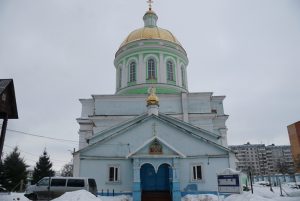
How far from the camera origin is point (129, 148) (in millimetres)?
18609

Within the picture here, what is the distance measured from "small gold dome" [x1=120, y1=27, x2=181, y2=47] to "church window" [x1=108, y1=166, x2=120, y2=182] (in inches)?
548

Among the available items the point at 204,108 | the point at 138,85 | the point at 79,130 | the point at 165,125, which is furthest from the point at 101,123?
the point at 204,108

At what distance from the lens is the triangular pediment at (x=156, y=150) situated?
676 inches

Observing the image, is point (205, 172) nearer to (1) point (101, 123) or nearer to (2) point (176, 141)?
(2) point (176, 141)

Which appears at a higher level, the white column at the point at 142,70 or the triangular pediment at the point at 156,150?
the white column at the point at 142,70

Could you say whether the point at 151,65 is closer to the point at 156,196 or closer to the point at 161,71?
the point at 161,71

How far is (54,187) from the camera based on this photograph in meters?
14.5

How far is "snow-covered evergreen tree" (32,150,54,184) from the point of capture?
1219 inches

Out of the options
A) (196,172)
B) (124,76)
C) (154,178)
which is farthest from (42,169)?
(196,172)

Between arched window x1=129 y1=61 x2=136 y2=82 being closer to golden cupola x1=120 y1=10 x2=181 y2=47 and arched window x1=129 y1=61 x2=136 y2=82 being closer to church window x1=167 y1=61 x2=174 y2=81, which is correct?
golden cupola x1=120 y1=10 x2=181 y2=47

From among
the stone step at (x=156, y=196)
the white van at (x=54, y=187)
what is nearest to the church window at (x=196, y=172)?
the stone step at (x=156, y=196)

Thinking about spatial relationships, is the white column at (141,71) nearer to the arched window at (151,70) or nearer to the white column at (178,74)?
the arched window at (151,70)

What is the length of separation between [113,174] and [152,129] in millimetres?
3906

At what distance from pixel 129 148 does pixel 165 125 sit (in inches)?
114
